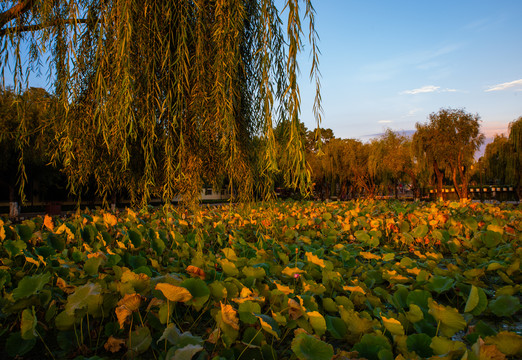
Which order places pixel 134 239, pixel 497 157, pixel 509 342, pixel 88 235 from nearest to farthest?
1. pixel 509 342
2. pixel 134 239
3. pixel 88 235
4. pixel 497 157

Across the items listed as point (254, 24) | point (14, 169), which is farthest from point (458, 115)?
point (14, 169)

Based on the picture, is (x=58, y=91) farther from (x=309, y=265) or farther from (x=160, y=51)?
(x=309, y=265)

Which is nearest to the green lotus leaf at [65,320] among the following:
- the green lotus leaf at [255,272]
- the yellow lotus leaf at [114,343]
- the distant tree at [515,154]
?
the yellow lotus leaf at [114,343]

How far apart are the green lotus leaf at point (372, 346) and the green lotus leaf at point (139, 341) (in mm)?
626

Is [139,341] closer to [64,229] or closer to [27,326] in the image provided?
Result: [27,326]

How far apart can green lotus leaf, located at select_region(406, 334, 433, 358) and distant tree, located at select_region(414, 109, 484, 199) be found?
2019 cm

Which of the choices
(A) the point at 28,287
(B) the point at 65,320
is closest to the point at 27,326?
(B) the point at 65,320

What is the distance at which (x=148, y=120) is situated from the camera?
193 centimetres

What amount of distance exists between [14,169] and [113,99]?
15246 millimetres

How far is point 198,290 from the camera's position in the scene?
3.82ft

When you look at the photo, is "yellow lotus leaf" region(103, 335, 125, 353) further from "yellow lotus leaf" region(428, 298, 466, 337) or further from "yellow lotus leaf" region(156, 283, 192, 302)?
"yellow lotus leaf" region(428, 298, 466, 337)

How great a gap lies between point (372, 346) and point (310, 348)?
0.72 ft

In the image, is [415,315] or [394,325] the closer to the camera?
[394,325]

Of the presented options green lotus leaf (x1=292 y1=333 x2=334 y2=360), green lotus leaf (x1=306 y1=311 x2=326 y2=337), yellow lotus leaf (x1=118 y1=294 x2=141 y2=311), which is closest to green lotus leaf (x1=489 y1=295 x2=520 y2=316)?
green lotus leaf (x1=306 y1=311 x2=326 y2=337)
